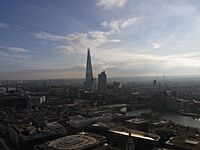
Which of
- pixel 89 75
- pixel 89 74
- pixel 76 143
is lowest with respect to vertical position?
pixel 76 143

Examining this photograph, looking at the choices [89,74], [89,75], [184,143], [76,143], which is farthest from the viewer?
[89,75]

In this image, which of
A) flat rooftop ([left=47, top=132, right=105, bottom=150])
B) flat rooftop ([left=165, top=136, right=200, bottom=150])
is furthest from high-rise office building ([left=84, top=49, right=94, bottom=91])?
flat rooftop ([left=165, top=136, right=200, bottom=150])

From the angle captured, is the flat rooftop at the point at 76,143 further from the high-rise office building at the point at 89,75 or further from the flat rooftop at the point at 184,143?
the high-rise office building at the point at 89,75

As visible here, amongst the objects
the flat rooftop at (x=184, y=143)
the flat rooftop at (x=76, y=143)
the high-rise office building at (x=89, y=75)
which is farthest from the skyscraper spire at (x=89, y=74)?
the flat rooftop at (x=184, y=143)

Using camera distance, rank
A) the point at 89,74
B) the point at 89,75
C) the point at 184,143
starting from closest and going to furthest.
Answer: the point at 184,143
the point at 89,74
the point at 89,75

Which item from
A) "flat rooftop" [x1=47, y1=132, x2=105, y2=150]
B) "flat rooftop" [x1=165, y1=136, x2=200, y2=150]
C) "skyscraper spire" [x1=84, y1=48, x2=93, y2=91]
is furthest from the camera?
"skyscraper spire" [x1=84, y1=48, x2=93, y2=91]

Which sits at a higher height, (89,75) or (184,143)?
(89,75)

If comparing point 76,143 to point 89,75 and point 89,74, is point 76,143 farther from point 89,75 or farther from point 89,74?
point 89,75

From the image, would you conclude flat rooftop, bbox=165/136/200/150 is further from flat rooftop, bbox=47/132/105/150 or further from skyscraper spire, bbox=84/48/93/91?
skyscraper spire, bbox=84/48/93/91

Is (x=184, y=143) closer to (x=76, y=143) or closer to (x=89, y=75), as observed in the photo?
(x=76, y=143)

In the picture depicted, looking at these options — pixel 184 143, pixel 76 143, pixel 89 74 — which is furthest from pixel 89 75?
pixel 184 143

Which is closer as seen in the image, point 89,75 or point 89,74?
point 89,74
